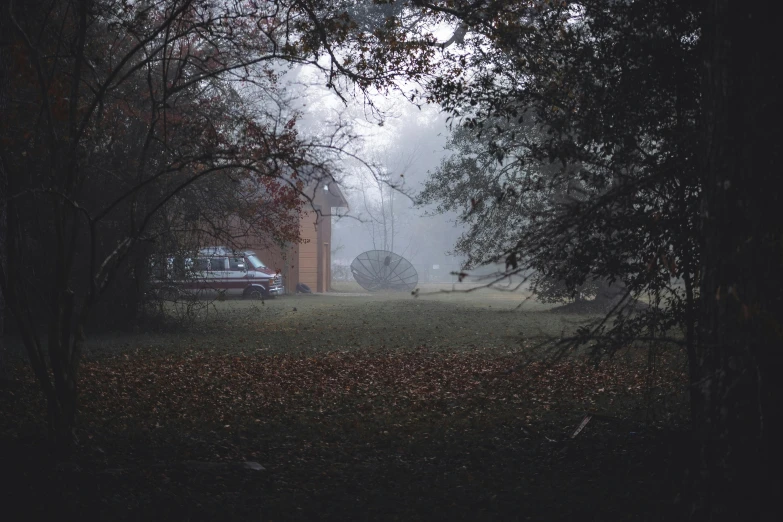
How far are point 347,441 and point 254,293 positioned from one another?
871 inches

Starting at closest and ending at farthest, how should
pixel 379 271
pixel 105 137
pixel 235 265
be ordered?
pixel 105 137
pixel 235 265
pixel 379 271

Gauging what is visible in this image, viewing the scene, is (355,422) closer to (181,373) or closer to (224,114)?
(181,373)

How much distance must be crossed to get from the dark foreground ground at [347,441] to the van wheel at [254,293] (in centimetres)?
1561

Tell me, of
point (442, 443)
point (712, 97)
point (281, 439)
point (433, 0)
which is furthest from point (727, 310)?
point (433, 0)

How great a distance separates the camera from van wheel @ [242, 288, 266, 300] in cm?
2880

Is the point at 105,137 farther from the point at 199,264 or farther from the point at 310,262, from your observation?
the point at 310,262

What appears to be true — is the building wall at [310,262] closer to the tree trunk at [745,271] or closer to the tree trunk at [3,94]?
the tree trunk at [3,94]

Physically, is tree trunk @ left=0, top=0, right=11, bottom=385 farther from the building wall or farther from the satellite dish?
the satellite dish

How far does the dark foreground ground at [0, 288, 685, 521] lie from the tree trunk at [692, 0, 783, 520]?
1.54ft

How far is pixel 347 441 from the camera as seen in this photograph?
7406 millimetres

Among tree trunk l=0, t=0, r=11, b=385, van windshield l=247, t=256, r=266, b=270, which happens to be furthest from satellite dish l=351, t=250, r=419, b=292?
tree trunk l=0, t=0, r=11, b=385

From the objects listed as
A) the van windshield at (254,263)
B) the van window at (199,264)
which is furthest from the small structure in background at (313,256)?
the van window at (199,264)

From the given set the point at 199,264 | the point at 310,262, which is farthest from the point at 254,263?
the point at 199,264

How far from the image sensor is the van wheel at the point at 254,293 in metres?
28.8
